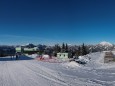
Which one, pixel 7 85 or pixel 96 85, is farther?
pixel 7 85

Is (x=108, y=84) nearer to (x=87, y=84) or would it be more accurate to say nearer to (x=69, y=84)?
(x=87, y=84)

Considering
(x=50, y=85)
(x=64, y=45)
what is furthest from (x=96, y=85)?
(x=64, y=45)

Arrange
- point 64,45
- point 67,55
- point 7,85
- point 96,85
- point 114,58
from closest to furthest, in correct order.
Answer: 1. point 96,85
2. point 7,85
3. point 114,58
4. point 67,55
5. point 64,45

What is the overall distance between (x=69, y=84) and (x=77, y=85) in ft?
2.30

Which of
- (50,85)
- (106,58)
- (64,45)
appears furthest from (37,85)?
(64,45)

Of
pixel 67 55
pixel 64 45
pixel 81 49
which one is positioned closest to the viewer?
pixel 67 55

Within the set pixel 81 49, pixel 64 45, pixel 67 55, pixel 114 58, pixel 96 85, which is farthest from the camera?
pixel 64 45

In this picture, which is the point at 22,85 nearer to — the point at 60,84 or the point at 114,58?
the point at 60,84

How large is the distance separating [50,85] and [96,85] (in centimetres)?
351

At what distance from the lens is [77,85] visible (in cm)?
1474

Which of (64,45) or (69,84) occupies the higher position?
(64,45)

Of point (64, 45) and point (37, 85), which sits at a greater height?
point (64, 45)

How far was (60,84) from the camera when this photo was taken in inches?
606

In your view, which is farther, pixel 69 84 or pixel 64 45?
pixel 64 45
